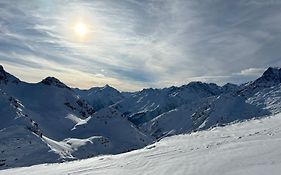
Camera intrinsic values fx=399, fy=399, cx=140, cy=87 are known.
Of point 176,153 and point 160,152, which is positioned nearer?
point 176,153

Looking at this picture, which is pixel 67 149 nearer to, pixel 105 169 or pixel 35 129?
pixel 35 129

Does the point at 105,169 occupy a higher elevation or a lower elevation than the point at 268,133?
lower

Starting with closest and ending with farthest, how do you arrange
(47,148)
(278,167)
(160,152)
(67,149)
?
1. (278,167)
2. (160,152)
3. (47,148)
4. (67,149)

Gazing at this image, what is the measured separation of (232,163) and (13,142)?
518 feet

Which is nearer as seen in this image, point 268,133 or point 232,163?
point 232,163

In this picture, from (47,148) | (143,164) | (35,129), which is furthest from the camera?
(35,129)

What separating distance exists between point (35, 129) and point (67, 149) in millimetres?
28845

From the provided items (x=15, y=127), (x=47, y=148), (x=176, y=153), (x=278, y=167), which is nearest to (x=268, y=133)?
(x=176, y=153)

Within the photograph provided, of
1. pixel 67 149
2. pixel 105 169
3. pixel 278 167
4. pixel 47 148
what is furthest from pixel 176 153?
pixel 67 149

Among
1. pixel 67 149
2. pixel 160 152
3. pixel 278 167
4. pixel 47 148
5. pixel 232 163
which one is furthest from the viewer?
pixel 67 149

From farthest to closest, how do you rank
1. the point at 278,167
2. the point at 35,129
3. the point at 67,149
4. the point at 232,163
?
1. the point at 35,129
2. the point at 67,149
3. the point at 232,163
4. the point at 278,167

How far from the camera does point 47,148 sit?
16200 centimetres

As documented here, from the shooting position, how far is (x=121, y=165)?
27.5 metres

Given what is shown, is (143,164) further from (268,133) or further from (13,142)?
(13,142)
